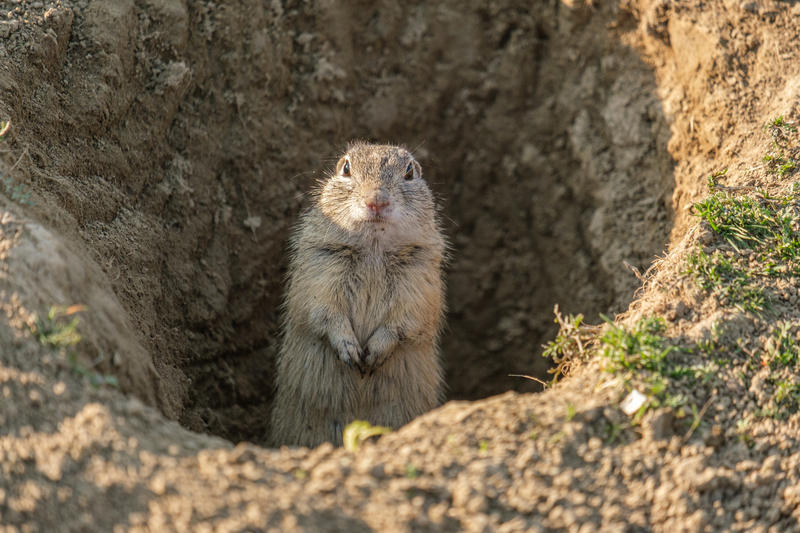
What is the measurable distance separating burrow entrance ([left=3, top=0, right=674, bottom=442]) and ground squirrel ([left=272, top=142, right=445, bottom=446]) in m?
1.21

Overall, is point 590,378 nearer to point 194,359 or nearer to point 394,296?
point 394,296

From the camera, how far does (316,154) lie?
8.80 m

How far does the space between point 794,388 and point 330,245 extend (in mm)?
3829

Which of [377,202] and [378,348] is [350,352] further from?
[377,202]

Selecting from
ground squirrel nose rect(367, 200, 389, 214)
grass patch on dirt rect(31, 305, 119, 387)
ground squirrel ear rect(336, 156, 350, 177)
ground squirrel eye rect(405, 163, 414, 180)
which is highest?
ground squirrel eye rect(405, 163, 414, 180)

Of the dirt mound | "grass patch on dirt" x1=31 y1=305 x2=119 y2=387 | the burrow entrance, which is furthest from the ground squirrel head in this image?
"grass patch on dirt" x1=31 y1=305 x2=119 y2=387

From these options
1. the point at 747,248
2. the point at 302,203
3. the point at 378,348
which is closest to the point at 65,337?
the point at 378,348

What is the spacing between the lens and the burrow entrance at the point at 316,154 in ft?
22.4

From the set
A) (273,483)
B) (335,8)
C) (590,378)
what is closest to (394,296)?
(590,378)

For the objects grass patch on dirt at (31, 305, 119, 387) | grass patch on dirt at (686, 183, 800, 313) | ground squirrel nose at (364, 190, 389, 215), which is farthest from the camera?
ground squirrel nose at (364, 190, 389, 215)

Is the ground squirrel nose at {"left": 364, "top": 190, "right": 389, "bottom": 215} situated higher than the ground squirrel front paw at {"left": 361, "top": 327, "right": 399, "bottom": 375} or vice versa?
the ground squirrel nose at {"left": 364, "top": 190, "right": 389, "bottom": 215}

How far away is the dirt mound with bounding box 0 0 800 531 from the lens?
411 centimetres

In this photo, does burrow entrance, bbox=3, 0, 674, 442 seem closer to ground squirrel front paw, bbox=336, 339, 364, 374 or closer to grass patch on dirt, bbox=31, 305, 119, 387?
grass patch on dirt, bbox=31, 305, 119, 387

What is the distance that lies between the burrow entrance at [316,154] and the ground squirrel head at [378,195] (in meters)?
1.39
